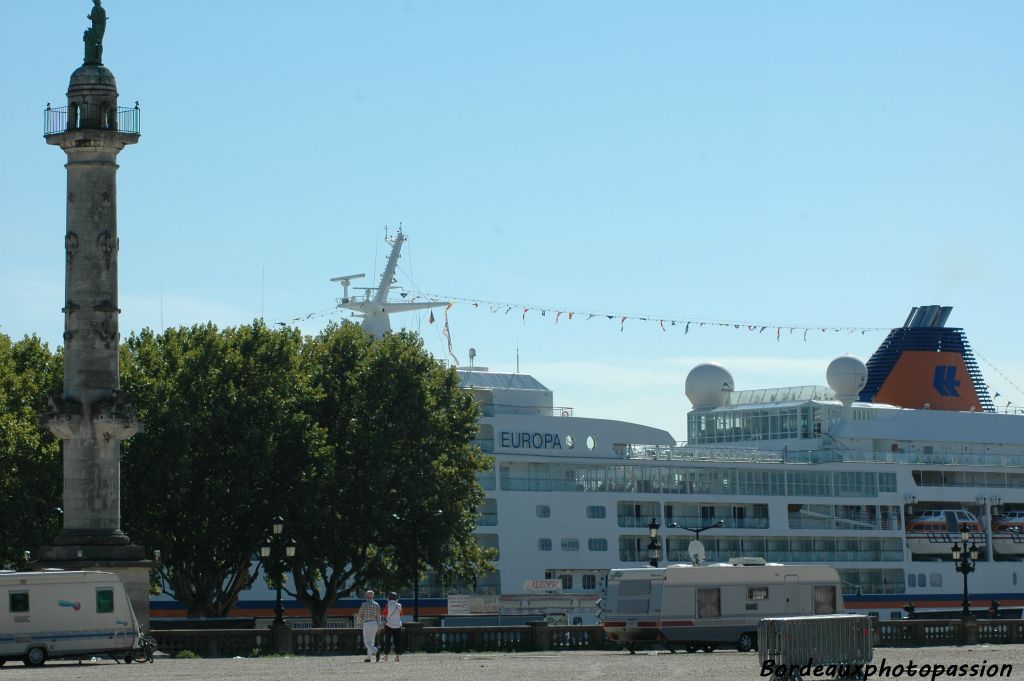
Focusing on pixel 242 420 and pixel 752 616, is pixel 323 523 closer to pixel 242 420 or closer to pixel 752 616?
pixel 242 420

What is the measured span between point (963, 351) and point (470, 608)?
140ft

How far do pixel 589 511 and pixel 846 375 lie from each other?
2155 centimetres

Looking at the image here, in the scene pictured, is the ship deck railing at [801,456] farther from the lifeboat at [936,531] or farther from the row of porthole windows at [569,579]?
the row of porthole windows at [569,579]

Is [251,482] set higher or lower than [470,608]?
higher

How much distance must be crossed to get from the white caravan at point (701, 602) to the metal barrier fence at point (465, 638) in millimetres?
1743

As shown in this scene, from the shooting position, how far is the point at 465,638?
1922 inches

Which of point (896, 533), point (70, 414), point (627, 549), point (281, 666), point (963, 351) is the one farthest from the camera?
point (963, 351)

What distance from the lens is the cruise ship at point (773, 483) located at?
245 ft

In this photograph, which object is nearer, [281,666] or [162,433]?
[281,666]

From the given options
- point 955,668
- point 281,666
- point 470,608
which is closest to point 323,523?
point 470,608

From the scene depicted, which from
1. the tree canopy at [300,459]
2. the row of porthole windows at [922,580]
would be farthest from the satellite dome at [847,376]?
the tree canopy at [300,459]

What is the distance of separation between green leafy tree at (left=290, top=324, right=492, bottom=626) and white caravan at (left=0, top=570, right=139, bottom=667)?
1809cm

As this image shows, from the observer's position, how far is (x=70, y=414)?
145 feet

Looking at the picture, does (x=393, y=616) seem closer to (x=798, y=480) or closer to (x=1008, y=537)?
(x=798, y=480)
